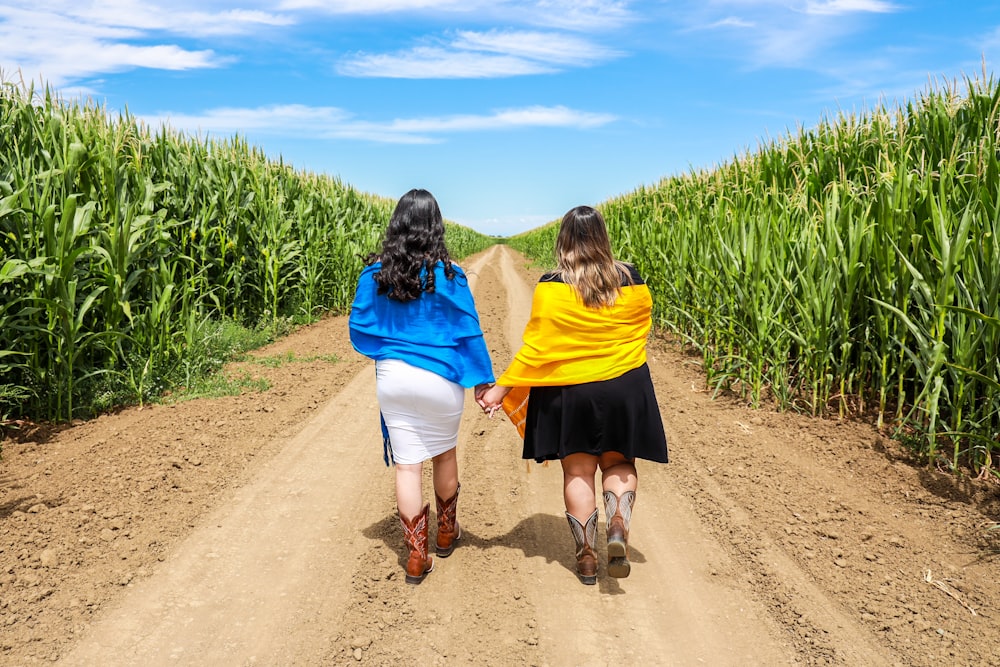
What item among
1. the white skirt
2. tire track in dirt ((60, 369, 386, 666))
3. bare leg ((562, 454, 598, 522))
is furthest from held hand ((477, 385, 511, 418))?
tire track in dirt ((60, 369, 386, 666))

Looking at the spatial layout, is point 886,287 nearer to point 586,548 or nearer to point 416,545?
point 586,548

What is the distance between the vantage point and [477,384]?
3.66 metres

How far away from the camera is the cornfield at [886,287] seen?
4621 millimetres

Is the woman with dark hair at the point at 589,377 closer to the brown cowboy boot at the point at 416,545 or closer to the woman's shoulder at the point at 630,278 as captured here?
the woman's shoulder at the point at 630,278

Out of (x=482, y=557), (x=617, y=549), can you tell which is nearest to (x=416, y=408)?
(x=482, y=557)

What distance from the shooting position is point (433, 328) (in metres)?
3.57

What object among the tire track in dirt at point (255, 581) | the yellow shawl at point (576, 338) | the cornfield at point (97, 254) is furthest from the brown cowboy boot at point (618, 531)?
the cornfield at point (97, 254)

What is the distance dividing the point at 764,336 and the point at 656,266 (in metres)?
5.30

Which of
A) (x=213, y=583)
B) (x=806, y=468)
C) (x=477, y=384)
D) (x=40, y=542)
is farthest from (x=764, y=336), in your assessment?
(x=40, y=542)

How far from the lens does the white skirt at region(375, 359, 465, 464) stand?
354 centimetres

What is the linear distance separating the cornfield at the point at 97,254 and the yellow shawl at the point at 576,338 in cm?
401

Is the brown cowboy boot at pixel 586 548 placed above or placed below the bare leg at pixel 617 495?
below

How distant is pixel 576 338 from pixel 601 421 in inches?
17.5

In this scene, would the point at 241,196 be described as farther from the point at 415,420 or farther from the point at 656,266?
the point at 415,420
